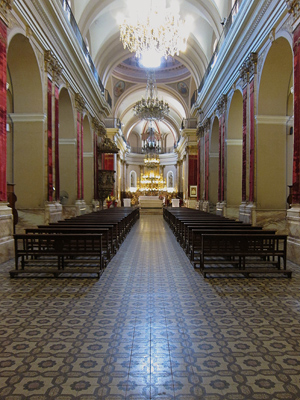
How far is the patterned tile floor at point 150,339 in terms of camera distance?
7.46ft

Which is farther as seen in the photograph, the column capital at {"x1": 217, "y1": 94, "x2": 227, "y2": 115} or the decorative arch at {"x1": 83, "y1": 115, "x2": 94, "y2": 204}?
the decorative arch at {"x1": 83, "y1": 115, "x2": 94, "y2": 204}

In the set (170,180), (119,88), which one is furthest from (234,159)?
(170,180)

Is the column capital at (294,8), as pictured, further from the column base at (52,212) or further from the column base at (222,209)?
the column base at (222,209)

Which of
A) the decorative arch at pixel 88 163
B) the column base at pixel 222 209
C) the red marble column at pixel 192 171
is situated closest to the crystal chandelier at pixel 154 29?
the column base at pixel 222 209

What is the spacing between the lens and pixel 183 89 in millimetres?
27734

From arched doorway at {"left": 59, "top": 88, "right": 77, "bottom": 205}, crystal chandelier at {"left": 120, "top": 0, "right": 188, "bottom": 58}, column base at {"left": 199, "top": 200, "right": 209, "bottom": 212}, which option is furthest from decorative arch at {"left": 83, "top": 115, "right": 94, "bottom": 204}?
crystal chandelier at {"left": 120, "top": 0, "right": 188, "bottom": 58}

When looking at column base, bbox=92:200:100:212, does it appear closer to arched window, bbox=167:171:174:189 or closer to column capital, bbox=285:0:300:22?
column capital, bbox=285:0:300:22

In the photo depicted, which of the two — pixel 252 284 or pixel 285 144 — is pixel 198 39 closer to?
pixel 285 144

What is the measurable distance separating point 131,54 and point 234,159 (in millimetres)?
10964

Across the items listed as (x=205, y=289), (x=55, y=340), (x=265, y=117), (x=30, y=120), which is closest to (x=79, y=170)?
(x=30, y=120)

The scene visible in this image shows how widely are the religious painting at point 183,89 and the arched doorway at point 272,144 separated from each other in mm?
18488

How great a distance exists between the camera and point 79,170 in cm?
1490

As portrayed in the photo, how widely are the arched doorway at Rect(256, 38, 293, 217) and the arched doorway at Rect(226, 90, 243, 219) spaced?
367 cm

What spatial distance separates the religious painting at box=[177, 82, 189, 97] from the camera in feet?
90.3
